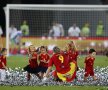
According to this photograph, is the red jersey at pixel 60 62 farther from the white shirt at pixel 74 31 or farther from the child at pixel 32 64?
the white shirt at pixel 74 31

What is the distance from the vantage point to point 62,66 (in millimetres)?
24703

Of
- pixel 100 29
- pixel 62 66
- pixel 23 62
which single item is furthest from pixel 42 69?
pixel 100 29

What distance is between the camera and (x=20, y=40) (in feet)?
137

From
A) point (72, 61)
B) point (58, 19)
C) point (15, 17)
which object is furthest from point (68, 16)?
point (72, 61)

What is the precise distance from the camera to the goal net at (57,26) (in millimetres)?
40969

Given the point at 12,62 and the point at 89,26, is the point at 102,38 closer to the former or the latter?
the point at 89,26

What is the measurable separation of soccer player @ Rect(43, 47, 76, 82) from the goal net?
1578 centimetres

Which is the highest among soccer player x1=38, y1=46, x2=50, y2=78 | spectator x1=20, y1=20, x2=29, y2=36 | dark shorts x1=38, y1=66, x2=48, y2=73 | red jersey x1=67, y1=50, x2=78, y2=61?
red jersey x1=67, y1=50, x2=78, y2=61

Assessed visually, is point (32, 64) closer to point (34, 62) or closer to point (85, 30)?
point (34, 62)

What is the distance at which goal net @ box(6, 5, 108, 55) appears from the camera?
41.0 metres

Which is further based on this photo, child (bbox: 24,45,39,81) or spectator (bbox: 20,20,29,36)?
spectator (bbox: 20,20,29,36)

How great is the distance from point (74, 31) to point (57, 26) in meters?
1.23

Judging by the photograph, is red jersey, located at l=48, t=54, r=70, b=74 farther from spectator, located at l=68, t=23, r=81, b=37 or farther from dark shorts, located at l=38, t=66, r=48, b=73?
spectator, located at l=68, t=23, r=81, b=37

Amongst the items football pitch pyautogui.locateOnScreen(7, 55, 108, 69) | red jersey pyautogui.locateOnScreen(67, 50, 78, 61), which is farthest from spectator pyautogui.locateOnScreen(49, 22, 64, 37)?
red jersey pyautogui.locateOnScreen(67, 50, 78, 61)
